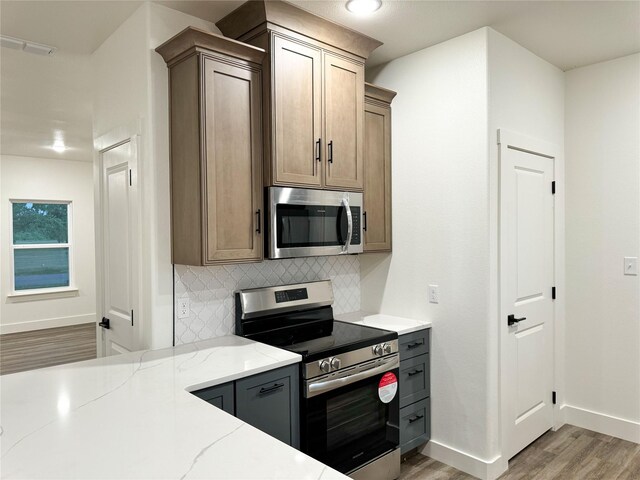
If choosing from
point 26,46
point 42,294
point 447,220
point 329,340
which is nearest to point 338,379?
point 329,340

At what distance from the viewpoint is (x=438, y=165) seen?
2.97 m

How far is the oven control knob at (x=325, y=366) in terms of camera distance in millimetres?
2307

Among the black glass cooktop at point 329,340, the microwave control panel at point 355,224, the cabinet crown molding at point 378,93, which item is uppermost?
the cabinet crown molding at point 378,93

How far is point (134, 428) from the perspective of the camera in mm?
1428

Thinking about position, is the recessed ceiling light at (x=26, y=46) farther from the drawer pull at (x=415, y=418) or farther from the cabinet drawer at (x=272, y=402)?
the drawer pull at (x=415, y=418)

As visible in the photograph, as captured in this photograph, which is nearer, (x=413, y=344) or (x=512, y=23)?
(x=512, y=23)

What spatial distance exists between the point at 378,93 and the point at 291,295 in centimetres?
145

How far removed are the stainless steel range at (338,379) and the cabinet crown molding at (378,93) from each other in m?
1.33

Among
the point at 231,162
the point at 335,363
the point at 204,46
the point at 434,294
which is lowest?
the point at 335,363

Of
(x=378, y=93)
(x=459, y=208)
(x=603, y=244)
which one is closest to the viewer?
(x=459, y=208)

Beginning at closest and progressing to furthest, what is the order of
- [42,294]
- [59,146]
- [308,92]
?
[308,92] → [59,146] → [42,294]

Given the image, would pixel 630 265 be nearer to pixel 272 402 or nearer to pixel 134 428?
pixel 272 402

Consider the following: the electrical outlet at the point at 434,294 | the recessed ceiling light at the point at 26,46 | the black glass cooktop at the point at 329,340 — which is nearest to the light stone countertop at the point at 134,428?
the black glass cooktop at the point at 329,340

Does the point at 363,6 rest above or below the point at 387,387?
above
